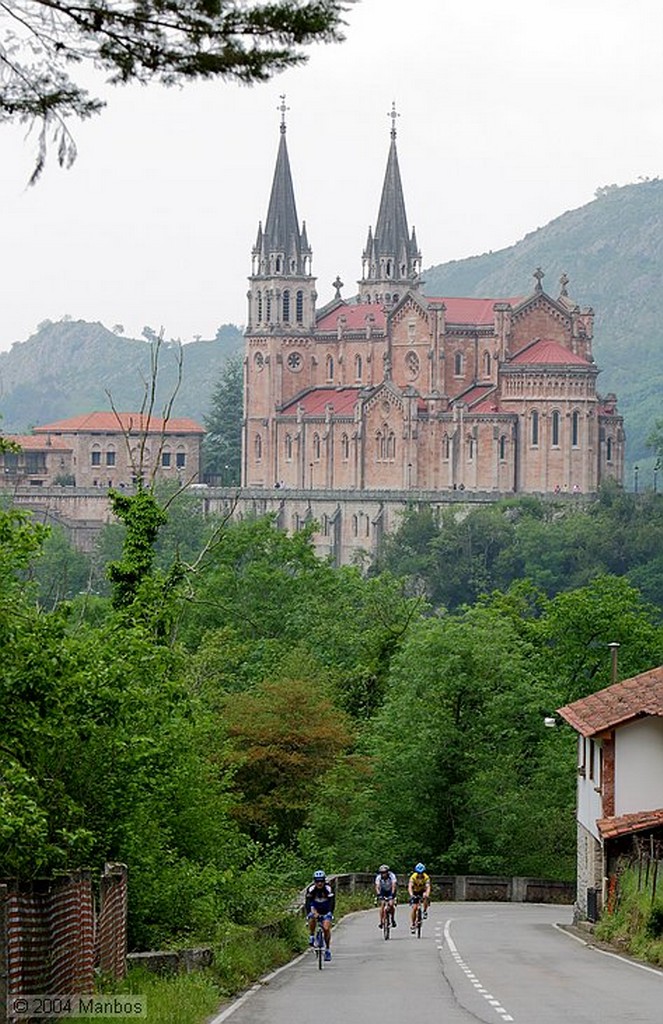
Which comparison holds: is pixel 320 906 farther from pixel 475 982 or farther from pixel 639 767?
pixel 639 767

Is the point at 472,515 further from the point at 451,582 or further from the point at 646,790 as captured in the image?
the point at 646,790

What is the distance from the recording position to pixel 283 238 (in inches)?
6762

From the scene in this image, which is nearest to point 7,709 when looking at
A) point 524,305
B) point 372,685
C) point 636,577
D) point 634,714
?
point 634,714

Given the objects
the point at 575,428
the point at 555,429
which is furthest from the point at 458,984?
the point at 575,428

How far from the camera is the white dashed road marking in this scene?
21350 millimetres

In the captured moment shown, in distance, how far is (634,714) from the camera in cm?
4022

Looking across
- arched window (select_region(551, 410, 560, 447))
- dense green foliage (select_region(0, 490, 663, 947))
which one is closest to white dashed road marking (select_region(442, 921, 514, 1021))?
dense green foliage (select_region(0, 490, 663, 947))

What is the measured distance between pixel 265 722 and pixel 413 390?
336 ft

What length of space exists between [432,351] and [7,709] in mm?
137450

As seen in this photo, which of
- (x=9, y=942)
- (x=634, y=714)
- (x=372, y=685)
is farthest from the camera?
(x=372, y=685)

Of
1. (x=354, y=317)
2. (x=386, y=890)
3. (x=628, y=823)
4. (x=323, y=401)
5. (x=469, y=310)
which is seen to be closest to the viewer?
(x=386, y=890)

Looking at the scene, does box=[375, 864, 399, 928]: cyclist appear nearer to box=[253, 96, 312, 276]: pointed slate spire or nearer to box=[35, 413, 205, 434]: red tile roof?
box=[253, 96, 312, 276]: pointed slate spire

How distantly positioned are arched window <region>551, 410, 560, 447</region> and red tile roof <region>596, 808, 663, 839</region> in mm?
108668

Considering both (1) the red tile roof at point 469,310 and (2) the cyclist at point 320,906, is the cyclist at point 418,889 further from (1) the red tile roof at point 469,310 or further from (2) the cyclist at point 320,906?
(1) the red tile roof at point 469,310
